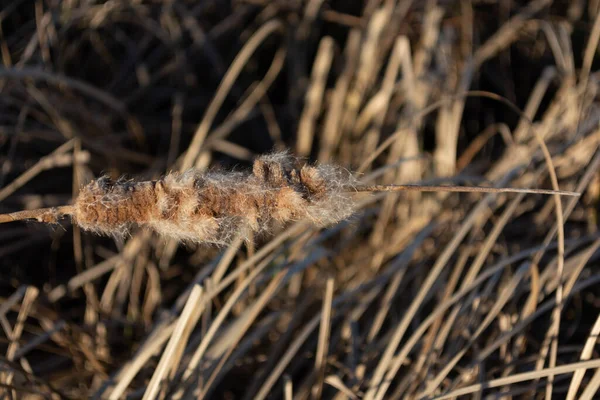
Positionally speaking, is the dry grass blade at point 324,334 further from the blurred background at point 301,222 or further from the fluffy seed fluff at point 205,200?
the fluffy seed fluff at point 205,200

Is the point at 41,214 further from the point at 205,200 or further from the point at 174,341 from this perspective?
the point at 174,341

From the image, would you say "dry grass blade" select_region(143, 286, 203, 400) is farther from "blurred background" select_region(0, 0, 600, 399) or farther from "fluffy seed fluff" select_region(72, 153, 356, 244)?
"fluffy seed fluff" select_region(72, 153, 356, 244)

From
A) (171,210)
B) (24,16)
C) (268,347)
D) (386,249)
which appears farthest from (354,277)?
(24,16)

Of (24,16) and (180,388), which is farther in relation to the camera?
(24,16)

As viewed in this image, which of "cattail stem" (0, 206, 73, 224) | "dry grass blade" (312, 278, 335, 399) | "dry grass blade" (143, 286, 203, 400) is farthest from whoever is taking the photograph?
"dry grass blade" (312, 278, 335, 399)

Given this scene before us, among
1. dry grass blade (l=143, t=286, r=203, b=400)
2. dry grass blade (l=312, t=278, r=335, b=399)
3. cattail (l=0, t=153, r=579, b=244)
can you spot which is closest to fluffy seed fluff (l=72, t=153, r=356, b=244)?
cattail (l=0, t=153, r=579, b=244)

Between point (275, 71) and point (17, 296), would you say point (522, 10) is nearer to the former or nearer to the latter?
point (275, 71)

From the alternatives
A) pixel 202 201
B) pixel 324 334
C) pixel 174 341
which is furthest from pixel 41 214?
pixel 324 334
